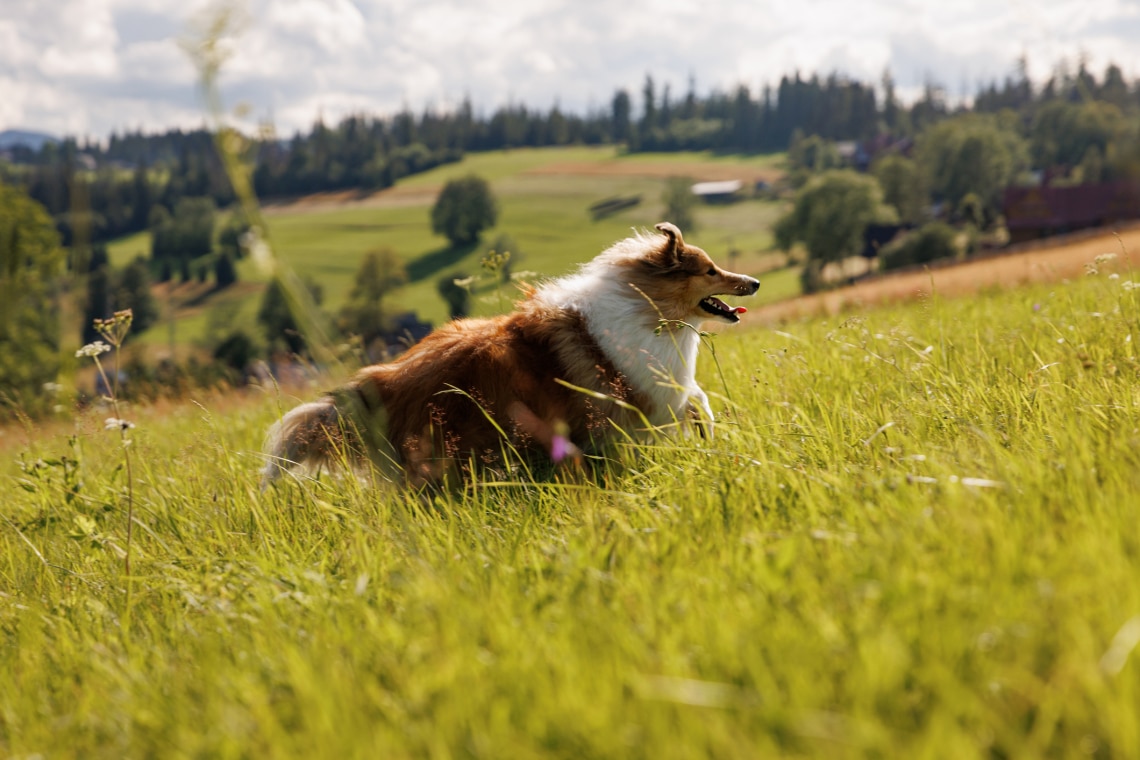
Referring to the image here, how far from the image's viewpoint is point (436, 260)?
4574 inches

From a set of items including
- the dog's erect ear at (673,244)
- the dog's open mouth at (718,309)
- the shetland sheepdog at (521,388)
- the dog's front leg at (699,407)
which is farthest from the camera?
the dog's open mouth at (718,309)

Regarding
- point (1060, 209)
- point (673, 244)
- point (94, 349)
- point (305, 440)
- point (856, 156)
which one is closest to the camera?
point (94, 349)

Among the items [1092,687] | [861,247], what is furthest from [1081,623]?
[861,247]

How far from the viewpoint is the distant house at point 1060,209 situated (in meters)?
72.6

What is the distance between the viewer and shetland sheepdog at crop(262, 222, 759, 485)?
4.84 meters

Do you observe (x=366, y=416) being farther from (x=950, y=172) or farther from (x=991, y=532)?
(x=950, y=172)

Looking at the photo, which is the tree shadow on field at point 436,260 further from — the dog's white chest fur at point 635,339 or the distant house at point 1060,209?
the dog's white chest fur at point 635,339

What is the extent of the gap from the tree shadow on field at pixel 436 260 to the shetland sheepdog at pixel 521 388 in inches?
4177

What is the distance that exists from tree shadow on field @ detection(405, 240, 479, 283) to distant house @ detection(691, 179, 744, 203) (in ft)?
155

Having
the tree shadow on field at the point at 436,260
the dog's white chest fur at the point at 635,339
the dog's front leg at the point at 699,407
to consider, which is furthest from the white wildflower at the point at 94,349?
the tree shadow on field at the point at 436,260

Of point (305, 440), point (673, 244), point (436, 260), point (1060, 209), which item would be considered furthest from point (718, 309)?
point (436, 260)

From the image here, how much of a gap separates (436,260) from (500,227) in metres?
16.3

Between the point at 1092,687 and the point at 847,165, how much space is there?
171487 millimetres

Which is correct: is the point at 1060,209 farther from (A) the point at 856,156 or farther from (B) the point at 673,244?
(A) the point at 856,156
